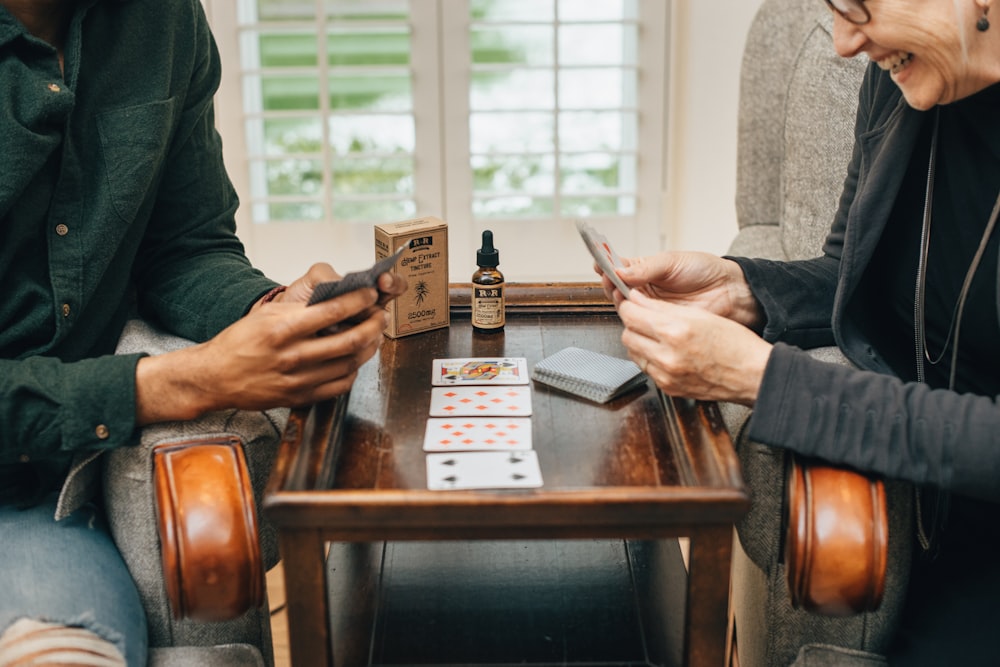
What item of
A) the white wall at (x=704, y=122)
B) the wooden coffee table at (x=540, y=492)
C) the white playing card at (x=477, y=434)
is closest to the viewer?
the wooden coffee table at (x=540, y=492)

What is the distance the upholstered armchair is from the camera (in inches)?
42.0

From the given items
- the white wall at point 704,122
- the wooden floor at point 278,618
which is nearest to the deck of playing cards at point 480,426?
the wooden floor at point 278,618

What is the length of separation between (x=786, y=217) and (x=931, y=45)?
809 millimetres

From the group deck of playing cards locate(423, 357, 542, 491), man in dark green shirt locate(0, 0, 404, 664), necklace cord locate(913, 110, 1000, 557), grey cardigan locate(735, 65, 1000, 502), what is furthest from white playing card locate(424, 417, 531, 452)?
necklace cord locate(913, 110, 1000, 557)

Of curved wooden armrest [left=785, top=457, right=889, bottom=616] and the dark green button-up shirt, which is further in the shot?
the dark green button-up shirt

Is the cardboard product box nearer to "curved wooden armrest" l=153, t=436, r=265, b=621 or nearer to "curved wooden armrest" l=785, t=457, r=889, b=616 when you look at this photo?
"curved wooden armrest" l=153, t=436, r=265, b=621

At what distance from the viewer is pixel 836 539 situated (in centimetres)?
106

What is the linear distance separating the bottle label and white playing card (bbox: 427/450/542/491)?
1.19 feet

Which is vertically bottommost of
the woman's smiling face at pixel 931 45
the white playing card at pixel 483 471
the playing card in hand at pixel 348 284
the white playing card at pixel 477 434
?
the white playing card at pixel 483 471

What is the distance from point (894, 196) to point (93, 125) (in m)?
0.95

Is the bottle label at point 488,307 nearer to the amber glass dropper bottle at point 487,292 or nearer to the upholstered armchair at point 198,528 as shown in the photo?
the amber glass dropper bottle at point 487,292

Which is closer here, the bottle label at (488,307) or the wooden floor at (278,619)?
the bottle label at (488,307)

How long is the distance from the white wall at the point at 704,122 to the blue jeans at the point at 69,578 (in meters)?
1.72

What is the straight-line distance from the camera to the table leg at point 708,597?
1047 millimetres
